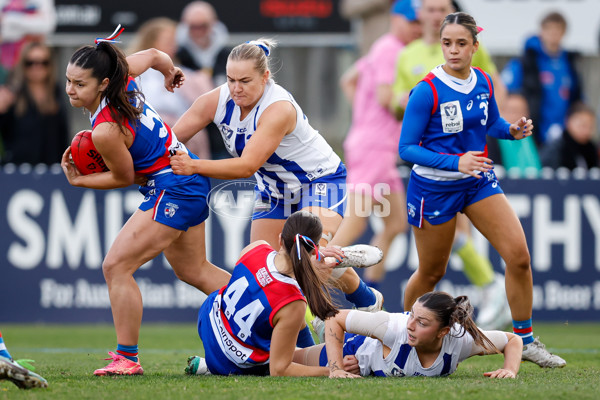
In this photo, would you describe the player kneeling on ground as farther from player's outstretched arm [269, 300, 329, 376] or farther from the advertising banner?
the advertising banner

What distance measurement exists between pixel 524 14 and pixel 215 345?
28.9 feet

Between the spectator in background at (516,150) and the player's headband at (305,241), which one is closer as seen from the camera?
the player's headband at (305,241)

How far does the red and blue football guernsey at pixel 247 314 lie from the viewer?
206 inches

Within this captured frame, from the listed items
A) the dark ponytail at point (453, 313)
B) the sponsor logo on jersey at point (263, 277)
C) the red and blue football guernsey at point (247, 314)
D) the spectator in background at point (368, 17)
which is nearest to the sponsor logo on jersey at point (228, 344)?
the red and blue football guernsey at point (247, 314)

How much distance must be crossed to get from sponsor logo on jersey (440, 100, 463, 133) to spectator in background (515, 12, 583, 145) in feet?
20.9

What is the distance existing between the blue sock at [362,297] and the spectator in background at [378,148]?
2.42 meters

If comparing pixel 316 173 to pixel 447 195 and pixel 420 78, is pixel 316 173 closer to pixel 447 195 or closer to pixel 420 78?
pixel 447 195

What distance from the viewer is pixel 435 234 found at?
618 cm

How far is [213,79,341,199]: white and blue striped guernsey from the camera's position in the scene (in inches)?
235

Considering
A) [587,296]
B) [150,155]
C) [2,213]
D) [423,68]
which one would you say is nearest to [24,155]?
[2,213]

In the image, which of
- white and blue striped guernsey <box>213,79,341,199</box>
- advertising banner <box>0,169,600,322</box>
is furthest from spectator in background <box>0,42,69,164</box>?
white and blue striped guernsey <box>213,79,341,199</box>

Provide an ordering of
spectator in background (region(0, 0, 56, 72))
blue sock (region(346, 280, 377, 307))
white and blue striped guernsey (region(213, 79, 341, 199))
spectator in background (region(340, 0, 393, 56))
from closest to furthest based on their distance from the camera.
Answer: white and blue striped guernsey (region(213, 79, 341, 199))
blue sock (region(346, 280, 377, 307))
spectator in background (region(0, 0, 56, 72))
spectator in background (region(340, 0, 393, 56))

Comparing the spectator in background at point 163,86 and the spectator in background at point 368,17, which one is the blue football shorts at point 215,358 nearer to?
the spectator in background at point 163,86

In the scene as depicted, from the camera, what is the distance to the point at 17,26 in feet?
39.3
